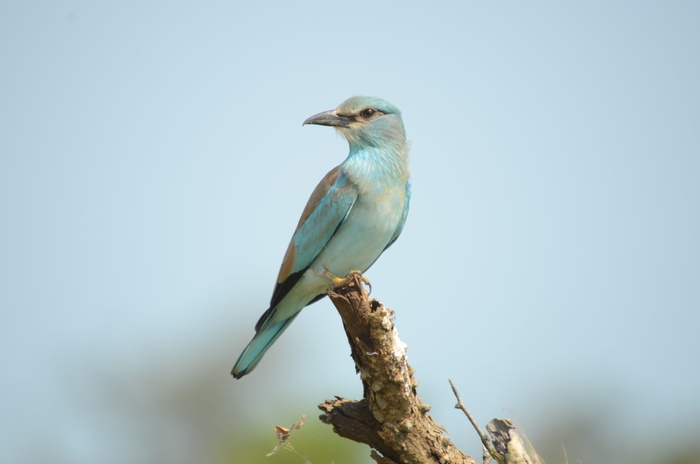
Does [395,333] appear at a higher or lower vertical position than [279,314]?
lower

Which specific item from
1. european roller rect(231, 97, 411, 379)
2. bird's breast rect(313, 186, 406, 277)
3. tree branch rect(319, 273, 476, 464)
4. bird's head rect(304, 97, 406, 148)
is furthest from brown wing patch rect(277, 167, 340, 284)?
tree branch rect(319, 273, 476, 464)

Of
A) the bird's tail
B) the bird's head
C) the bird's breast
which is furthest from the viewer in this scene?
the bird's head

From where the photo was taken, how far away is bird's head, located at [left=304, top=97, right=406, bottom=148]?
6.02 meters

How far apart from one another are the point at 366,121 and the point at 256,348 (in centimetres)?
180

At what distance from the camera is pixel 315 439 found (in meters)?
6.64

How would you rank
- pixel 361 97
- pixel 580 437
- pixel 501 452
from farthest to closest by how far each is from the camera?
pixel 580 437
pixel 361 97
pixel 501 452

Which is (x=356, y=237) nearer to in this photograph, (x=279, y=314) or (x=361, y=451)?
(x=279, y=314)

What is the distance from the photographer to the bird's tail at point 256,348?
573 cm

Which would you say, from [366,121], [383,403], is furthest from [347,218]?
[383,403]

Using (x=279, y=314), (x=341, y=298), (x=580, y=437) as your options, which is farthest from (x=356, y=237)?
(x=580, y=437)

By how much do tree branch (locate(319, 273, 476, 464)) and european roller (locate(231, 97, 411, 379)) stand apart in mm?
1290

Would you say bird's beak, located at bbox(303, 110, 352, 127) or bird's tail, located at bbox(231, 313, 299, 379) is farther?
bird's beak, located at bbox(303, 110, 352, 127)

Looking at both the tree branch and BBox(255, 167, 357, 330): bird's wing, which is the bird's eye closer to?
BBox(255, 167, 357, 330): bird's wing

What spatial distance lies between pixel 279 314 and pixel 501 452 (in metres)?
2.25
